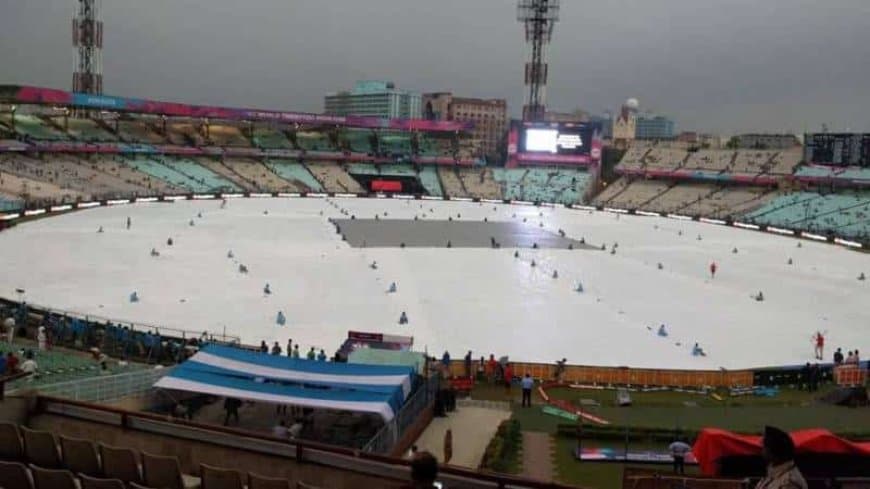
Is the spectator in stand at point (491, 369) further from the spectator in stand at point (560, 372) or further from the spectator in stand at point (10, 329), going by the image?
the spectator in stand at point (10, 329)

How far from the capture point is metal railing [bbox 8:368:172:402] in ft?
39.1

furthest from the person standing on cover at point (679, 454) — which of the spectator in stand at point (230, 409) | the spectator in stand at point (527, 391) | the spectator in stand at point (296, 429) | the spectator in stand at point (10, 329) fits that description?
the spectator in stand at point (10, 329)

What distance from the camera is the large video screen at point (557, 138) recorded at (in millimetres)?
101688

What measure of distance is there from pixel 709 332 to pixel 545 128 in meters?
78.3

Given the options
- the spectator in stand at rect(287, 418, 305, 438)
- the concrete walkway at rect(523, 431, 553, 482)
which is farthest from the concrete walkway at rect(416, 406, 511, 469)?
the spectator in stand at rect(287, 418, 305, 438)

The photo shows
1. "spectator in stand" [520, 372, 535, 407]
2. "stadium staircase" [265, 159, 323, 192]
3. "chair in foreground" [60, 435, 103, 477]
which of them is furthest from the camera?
"stadium staircase" [265, 159, 323, 192]

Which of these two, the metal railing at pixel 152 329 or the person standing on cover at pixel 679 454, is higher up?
the metal railing at pixel 152 329

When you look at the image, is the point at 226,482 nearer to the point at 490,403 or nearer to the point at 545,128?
the point at 490,403

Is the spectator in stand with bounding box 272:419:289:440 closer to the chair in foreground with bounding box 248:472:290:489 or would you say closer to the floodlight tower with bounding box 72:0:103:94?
the chair in foreground with bounding box 248:472:290:489

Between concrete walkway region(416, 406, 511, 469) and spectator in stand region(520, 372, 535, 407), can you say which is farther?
spectator in stand region(520, 372, 535, 407)

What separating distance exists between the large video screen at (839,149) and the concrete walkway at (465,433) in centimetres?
7753

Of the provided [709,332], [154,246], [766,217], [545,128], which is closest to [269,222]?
[154,246]

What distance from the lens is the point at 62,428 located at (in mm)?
8500

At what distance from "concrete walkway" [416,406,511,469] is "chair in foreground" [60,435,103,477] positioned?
7334mm
